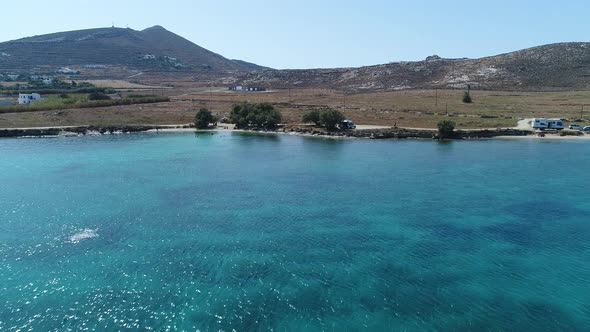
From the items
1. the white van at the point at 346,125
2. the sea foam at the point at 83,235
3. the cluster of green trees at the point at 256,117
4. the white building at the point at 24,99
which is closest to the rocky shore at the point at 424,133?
the white van at the point at 346,125

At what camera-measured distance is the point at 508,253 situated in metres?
40.2

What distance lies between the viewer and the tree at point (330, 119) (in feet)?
362

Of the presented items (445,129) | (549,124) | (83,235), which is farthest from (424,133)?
(83,235)

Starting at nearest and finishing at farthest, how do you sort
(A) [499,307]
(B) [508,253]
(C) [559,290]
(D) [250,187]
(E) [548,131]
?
(A) [499,307], (C) [559,290], (B) [508,253], (D) [250,187], (E) [548,131]

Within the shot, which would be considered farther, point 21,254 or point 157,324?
point 21,254

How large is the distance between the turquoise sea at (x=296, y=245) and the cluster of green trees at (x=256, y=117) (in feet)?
136

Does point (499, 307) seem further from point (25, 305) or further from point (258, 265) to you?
point (25, 305)

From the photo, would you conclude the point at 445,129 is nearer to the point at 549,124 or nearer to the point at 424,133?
the point at 424,133

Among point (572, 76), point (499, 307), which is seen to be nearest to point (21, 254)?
point (499, 307)

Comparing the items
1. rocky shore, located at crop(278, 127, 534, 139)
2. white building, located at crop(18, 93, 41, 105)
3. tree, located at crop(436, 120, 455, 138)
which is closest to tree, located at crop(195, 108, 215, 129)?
rocky shore, located at crop(278, 127, 534, 139)

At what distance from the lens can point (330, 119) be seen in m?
110

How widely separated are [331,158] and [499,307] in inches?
2054

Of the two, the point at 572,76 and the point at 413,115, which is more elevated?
the point at 572,76

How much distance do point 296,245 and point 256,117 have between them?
79.0 meters
